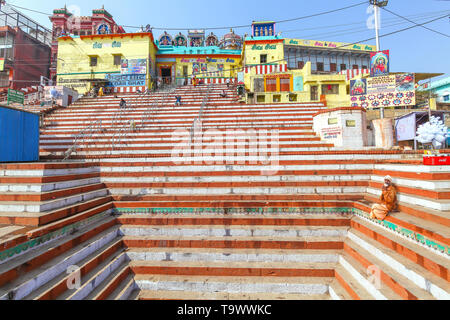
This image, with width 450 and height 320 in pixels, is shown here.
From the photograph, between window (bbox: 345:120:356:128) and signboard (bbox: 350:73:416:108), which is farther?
signboard (bbox: 350:73:416:108)

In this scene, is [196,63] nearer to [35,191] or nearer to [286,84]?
[286,84]

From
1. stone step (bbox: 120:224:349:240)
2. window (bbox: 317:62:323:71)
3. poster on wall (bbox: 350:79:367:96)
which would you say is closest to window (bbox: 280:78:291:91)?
poster on wall (bbox: 350:79:367:96)

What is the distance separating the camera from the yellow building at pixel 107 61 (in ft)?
73.3

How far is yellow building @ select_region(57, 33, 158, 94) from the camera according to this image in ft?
73.3

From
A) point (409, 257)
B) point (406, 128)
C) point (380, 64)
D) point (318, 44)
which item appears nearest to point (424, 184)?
point (409, 257)

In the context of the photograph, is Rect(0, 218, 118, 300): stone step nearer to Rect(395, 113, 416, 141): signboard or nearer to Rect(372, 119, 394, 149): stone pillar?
Rect(372, 119, 394, 149): stone pillar

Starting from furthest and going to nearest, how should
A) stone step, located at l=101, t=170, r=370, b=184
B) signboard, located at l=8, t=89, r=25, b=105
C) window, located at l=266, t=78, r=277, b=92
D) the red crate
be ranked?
window, located at l=266, t=78, r=277, b=92, signboard, located at l=8, t=89, r=25, b=105, stone step, located at l=101, t=170, r=370, b=184, the red crate

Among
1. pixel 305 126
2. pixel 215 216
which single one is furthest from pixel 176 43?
pixel 215 216

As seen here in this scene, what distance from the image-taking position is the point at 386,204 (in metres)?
4.53

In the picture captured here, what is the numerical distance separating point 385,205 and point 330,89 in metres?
18.2

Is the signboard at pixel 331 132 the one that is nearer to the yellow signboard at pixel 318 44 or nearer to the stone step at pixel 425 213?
the stone step at pixel 425 213

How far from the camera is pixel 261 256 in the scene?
14.7 ft

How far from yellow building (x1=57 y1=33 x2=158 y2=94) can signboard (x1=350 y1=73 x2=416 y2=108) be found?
20.1 metres
